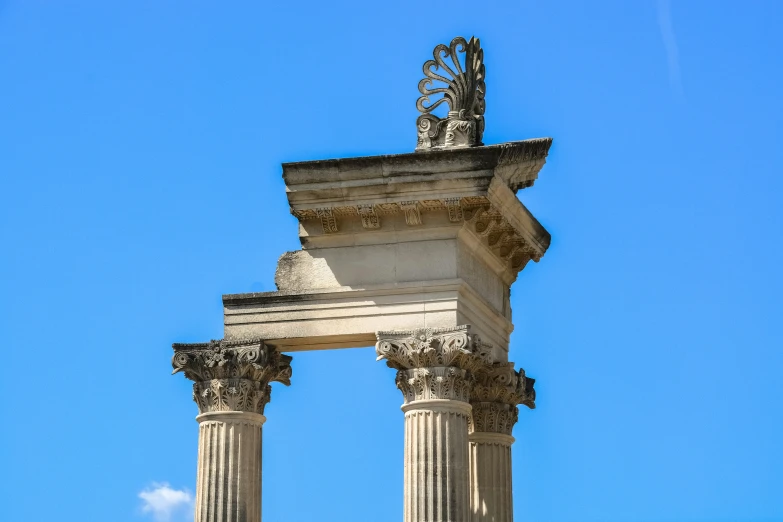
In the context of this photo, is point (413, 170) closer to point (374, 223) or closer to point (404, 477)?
point (374, 223)

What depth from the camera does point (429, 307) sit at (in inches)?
1484

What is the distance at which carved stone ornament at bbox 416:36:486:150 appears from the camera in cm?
3862

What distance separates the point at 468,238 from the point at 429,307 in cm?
177

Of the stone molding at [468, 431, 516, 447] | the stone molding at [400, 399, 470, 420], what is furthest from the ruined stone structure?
the stone molding at [468, 431, 516, 447]

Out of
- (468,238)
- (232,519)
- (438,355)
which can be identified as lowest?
(232,519)

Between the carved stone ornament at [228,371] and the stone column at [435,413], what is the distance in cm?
277

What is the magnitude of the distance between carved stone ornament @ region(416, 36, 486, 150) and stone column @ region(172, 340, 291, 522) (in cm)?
566

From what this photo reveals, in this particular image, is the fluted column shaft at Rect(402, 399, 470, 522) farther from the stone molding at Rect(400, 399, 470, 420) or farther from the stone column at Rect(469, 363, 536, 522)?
the stone column at Rect(469, 363, 536, 522)

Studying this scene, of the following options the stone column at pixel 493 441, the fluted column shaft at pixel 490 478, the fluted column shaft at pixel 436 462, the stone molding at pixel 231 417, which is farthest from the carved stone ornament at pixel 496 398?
the stone molding at pixel 231 417

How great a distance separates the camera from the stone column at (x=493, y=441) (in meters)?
40.3

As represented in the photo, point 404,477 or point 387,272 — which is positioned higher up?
point 387,272

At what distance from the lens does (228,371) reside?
38.8 m

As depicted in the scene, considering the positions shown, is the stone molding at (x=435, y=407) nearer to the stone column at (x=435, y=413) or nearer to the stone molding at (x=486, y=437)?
the stone column at (x=435, y=413)

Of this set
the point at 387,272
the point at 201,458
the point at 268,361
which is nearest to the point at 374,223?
the point at 387,272
